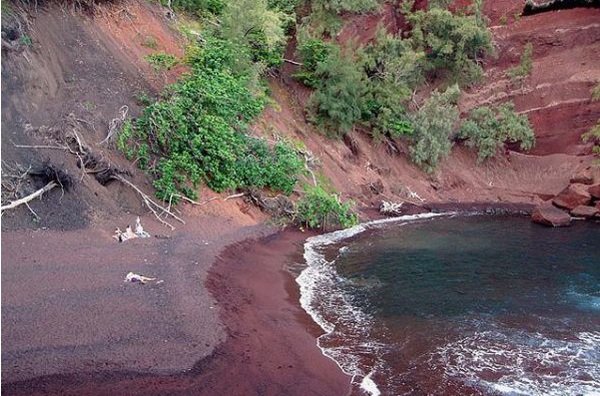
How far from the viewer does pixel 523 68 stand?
3391cm

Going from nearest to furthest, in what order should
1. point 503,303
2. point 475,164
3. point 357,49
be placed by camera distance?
point 503,303 → point 357,49 → point 475,164

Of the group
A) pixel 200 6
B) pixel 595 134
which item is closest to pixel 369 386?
pixel 200 6

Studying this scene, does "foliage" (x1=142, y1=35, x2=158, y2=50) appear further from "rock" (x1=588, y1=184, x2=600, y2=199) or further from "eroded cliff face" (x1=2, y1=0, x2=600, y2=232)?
"rock" (x1=588, y1=184, x2=600, y2=199)

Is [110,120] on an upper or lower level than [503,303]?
upper

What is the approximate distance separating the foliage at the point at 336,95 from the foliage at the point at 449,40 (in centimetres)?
670

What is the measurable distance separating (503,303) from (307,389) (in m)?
6.52

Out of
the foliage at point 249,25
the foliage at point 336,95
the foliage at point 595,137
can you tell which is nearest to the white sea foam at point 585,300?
the foliage at point 249,25

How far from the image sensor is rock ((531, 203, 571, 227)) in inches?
959

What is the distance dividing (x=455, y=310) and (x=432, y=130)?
17.9 metres

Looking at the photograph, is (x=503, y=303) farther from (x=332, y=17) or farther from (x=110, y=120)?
(x=332, y=17)

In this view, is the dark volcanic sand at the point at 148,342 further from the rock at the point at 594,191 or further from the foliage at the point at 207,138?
the rock at the point at 594,191

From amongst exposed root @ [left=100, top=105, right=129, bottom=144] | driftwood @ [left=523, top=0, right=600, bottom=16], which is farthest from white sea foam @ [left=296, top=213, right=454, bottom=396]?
driftwood @ [left=523, top=0, right=600, bottom=16]

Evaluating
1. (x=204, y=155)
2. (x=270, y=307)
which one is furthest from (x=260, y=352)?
(x=204, y=155)

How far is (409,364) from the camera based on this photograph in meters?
9.30
